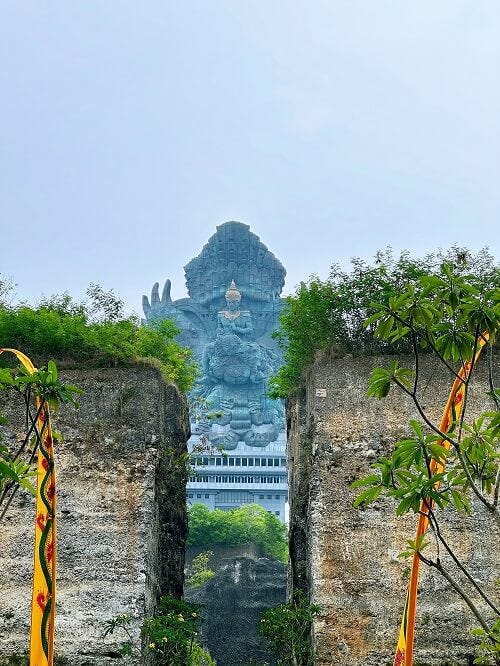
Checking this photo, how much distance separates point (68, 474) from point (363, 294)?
4.24 m

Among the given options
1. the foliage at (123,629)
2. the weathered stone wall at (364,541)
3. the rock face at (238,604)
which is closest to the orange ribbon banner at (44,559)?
the foliage at (123,629)

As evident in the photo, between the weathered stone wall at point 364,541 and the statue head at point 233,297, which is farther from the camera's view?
the statue head at point 233,297

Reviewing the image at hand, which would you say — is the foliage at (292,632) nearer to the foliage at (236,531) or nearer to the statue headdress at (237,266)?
the foliage at (236,531)

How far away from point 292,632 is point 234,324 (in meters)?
37.9

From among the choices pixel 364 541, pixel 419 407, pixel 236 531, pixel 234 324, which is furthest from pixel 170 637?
pixel 234 324

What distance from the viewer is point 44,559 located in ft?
21.9

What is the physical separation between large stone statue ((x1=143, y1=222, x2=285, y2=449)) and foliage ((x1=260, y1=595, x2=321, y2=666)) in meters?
35.5

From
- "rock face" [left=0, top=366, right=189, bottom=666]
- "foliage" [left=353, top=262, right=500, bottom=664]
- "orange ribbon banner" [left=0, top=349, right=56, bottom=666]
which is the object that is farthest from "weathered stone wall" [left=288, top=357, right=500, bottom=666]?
"foliage" [left=353, top=262, right=500, bottom=664]

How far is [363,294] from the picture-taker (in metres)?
10.5

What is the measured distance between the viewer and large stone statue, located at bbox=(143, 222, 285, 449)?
45.4 meters

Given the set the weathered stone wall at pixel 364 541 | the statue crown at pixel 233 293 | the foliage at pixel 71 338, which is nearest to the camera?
the weathered stone wall at pixel 364 541

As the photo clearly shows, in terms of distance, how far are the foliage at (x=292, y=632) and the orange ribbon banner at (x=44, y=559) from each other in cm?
287

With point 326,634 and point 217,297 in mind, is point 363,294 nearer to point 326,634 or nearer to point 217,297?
point 326,634

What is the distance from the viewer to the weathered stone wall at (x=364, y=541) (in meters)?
8.33
